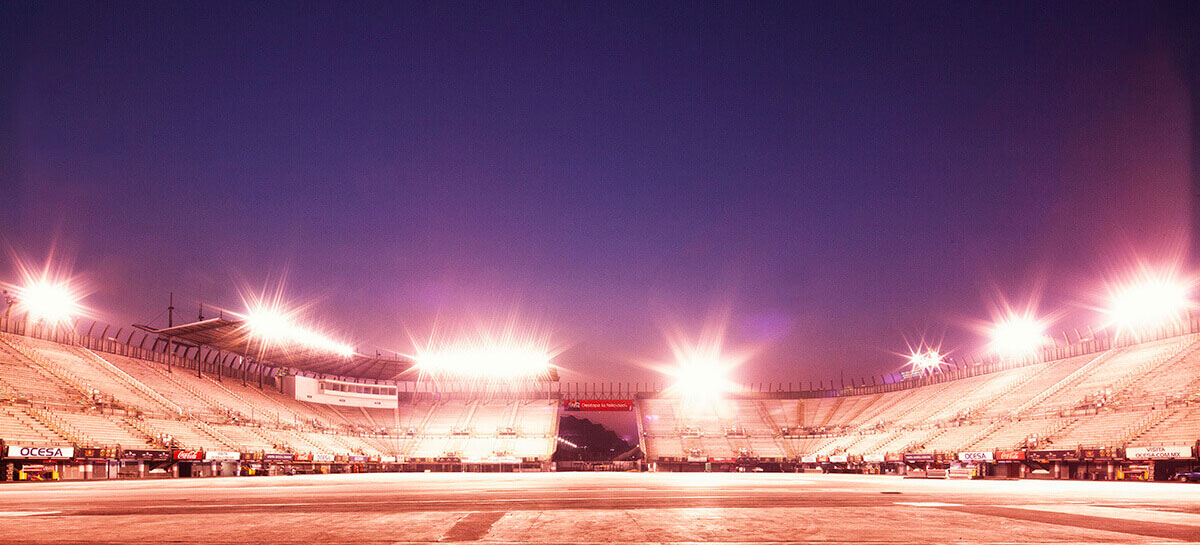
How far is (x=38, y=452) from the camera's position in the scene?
Answer: 1967 inches

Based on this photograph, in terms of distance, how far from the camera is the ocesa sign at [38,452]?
48438 millimetres

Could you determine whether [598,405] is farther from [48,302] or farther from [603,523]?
[603,523]

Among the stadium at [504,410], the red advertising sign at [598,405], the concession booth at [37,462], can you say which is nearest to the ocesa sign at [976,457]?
the stadium at [504,410]

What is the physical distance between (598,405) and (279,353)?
151 feet

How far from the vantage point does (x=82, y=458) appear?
2126 inches

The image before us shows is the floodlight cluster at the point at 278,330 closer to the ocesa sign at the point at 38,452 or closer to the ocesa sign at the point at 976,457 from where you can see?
the ocesa sign at the point at 38,452

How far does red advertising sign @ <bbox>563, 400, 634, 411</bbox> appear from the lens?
394 ft

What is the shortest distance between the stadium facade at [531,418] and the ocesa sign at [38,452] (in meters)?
0.13

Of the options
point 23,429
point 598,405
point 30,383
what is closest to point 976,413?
point 598,405

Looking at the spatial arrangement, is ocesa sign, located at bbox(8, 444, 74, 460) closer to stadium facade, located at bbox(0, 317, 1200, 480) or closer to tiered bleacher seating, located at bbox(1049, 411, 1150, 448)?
stadium facade, located at bbox(0, 317, 1200, 480)

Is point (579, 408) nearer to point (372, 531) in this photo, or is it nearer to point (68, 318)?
point (68, 318)

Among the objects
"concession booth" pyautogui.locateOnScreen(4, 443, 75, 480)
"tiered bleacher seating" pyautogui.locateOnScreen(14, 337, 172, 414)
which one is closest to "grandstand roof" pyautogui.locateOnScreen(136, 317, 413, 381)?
"tiered bleacher seating" pyautogui.locateOnScreen(14, 337, 172, 414)

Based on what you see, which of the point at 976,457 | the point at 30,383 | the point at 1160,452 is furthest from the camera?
the point at 976,457

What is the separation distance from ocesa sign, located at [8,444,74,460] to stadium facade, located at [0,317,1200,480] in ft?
0.41
